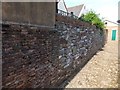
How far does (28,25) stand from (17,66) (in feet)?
3.44

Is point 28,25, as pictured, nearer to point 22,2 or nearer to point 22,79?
point 22,2

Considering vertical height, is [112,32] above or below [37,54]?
above

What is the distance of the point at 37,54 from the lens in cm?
488

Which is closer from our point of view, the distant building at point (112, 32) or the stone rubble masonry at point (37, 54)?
the stone rubble masonry at point (37, 54)

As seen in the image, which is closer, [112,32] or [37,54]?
[37,54]

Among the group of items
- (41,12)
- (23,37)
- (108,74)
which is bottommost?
(108,74)

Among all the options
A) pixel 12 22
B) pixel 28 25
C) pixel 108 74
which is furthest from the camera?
pixel 108 74

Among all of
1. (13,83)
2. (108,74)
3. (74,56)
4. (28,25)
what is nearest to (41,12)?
(28,25)

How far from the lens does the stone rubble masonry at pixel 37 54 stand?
374cm

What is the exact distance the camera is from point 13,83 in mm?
3934

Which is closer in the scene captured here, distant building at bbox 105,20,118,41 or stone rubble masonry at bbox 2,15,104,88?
stone rubble masonry at bbox 2,15,104,88

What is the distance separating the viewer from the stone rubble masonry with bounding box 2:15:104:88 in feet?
12.3

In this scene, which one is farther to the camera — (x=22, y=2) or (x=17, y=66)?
(x=22, y=2)

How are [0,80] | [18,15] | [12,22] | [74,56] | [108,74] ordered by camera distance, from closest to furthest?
[0,80]
[12,22]
[18,15]
[74,56]
[108,74]
